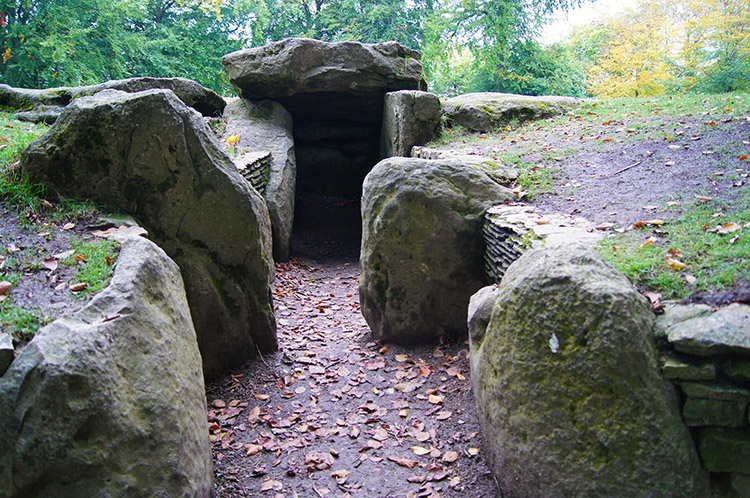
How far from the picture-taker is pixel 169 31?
1423 centimetres

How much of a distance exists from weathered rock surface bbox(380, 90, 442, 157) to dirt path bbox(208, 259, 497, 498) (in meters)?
3.58

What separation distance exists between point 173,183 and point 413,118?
15.5ft

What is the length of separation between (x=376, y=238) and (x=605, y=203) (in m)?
2.19

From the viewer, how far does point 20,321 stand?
7.73 ft

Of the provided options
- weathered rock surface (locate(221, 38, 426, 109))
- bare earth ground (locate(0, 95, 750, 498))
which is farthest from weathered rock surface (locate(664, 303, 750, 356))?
weathered rock surface (locate(221, 38, 426, 109))

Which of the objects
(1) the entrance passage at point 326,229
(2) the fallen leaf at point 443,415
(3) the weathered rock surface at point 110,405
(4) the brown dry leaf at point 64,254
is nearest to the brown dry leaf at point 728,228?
(2) the fallen leaf at point 443,415

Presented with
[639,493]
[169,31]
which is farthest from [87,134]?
[169,31]

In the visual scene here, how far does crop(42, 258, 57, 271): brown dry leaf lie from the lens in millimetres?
2996

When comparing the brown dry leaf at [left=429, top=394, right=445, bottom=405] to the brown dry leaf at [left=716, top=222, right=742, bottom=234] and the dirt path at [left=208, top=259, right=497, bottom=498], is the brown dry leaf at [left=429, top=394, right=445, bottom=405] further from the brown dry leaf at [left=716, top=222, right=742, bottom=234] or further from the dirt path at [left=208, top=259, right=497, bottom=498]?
the brown dry leaf at [left=716, top=222, right=742, bottom=234]

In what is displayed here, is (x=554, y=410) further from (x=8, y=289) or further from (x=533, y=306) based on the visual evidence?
(x=8, y=289)

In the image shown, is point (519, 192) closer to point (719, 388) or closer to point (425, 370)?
point (425, 370)

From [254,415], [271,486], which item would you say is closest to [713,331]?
[271,486]

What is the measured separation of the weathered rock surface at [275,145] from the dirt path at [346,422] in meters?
2.29

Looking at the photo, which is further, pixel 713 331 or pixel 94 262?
pixel 94 262
